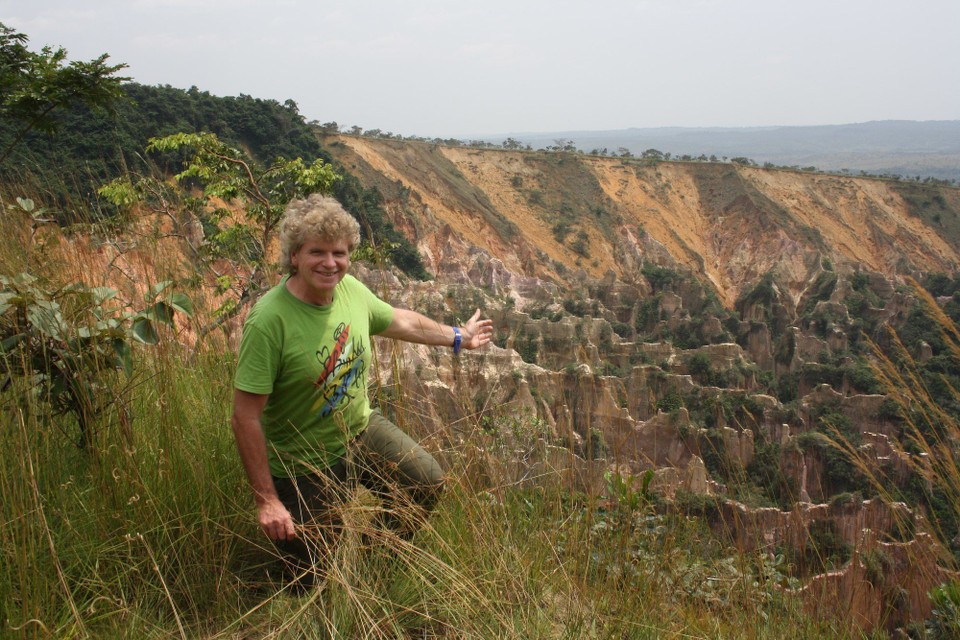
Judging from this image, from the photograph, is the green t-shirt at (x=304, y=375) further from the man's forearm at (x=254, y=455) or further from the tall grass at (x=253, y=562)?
the tall grass at (x=253, y=562)

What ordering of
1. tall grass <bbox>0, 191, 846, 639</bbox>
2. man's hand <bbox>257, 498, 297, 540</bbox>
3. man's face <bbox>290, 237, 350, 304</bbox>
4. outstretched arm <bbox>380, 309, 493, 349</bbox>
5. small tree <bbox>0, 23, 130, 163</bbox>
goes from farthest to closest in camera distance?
1. small tree <bbox>0, 23, 130, 163</bbox>
2. outstretched arm <bbox>380, 309, 493, 349</bbox>
3. man's face <bbox>290, 237, 350, 304</bbox>
4. man's hand <bbox>257, 498, 297, 540</bbox>
5. tall grass <bbox>0, 191, 846, 639</bbox>

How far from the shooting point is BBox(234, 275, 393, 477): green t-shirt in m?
2.03

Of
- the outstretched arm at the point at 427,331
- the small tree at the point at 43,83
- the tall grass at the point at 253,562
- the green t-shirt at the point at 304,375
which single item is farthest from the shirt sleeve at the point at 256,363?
the small tree at the point at 43,83

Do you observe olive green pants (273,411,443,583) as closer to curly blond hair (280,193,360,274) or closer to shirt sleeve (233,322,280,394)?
shirt sleeve (233,322,280,394)

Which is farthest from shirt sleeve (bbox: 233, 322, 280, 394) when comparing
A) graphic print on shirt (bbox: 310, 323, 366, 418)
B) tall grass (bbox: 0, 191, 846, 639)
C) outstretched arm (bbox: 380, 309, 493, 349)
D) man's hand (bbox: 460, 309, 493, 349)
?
man's hand (bbox: 460, 309, 493, 349)

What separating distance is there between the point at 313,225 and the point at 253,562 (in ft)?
3.30

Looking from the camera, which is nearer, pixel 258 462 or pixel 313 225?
pixel 258 462

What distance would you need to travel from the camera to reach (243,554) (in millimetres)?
2088

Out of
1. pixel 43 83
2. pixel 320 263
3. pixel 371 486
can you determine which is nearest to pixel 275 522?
pixel 371 486

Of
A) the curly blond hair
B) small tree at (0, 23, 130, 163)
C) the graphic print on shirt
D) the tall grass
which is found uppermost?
small tree at (0, 23, 130, 163)

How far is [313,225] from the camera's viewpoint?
6.93ft

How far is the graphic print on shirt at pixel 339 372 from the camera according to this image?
84.3 inches

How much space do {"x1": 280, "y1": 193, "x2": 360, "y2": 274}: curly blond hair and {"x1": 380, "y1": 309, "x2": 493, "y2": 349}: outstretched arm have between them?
0.39m

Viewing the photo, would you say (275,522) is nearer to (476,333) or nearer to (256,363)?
(256,363)
